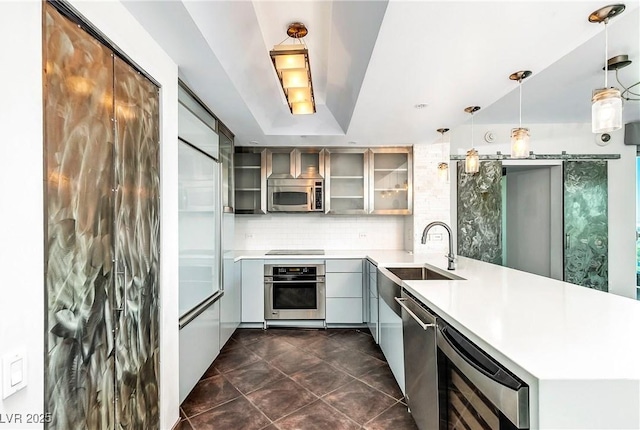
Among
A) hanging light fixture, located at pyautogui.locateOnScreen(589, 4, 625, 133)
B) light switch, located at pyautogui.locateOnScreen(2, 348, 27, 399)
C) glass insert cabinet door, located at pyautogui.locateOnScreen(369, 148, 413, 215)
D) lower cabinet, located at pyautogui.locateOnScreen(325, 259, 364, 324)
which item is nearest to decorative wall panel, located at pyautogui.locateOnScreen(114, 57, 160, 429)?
light switch, located at pyautogui.locateOnScreen(2, 348, 27, 399)

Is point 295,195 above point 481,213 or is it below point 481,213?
above

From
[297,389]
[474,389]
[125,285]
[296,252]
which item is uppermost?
[125,285]

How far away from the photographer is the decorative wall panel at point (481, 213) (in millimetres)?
4336

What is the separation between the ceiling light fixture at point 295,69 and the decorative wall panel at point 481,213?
2813 mm

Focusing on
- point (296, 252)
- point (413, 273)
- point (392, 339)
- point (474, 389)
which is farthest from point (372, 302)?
point (474, 389)

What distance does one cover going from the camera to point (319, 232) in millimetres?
4793

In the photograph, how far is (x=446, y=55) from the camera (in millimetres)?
1837

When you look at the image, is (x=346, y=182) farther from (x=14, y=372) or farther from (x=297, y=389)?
(x=14, y=372)

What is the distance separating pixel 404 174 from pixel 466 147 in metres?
0.89

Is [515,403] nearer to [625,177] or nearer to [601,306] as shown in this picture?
[601,306]

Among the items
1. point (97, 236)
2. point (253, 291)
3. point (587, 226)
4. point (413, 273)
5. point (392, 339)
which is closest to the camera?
point (97, 236)

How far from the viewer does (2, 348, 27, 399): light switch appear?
903 mm

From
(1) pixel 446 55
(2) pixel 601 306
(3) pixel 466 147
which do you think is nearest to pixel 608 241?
(3) pixel 466 147

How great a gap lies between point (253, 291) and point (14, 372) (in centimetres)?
324
